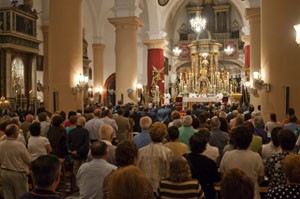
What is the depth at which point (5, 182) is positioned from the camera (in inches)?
209

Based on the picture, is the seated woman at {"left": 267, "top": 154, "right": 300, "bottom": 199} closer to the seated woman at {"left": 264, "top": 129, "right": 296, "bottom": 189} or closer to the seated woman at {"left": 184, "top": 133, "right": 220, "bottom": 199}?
the seated woman at {"left": 264, "top": 129, "right": 296, "bottom": 189}

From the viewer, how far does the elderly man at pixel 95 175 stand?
3.94 meters

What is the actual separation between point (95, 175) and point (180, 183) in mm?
1051

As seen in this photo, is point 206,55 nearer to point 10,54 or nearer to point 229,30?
point 229,30

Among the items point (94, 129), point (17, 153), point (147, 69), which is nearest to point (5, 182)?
point (17, 153)

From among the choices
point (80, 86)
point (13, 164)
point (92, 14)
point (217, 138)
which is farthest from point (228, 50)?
point (13, 164)

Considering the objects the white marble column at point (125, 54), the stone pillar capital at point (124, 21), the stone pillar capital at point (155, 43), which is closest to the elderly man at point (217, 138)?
the white marble column at point (125, 54)

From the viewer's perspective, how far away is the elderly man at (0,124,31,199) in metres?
5.19

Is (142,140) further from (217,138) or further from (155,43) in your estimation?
(155,43)

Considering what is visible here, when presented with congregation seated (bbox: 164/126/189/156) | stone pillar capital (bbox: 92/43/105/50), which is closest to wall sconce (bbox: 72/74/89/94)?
congregation seated (bbox: 164/126/189/156)

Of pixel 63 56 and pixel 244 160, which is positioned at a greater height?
pixel 63 56

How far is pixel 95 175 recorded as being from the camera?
395cm

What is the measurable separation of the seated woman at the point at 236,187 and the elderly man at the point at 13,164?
3420mm

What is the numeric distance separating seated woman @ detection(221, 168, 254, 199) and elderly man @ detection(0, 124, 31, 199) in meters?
3.42
